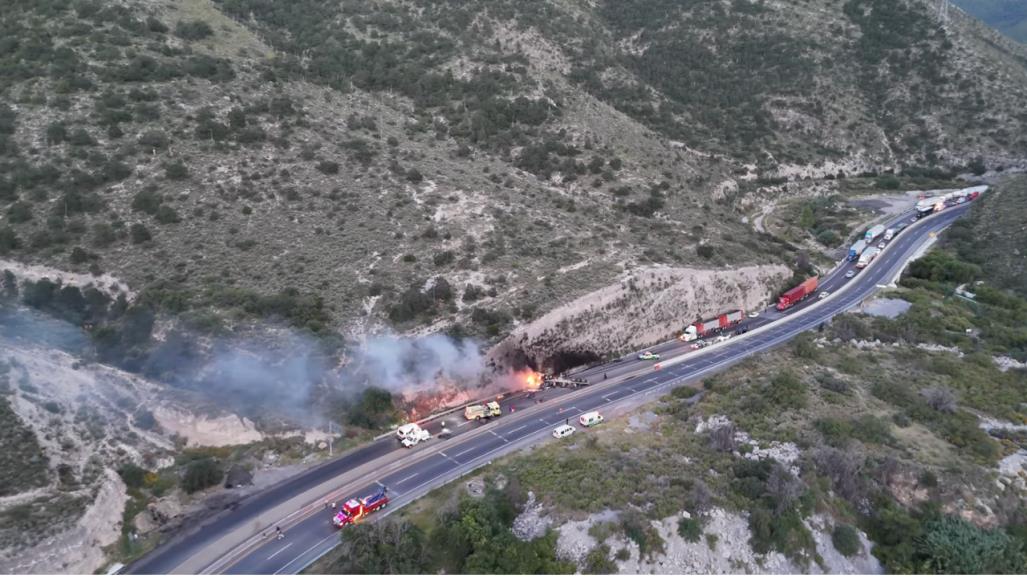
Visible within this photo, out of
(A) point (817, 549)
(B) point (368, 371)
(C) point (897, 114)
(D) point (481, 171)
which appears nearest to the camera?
(A) point (817, 549)

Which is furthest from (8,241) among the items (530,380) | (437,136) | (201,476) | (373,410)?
(437,136)

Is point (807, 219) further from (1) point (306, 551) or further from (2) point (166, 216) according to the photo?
(1) point (306, 551)

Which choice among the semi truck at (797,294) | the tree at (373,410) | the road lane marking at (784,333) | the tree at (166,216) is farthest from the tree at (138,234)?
the semi truck at (797,294)

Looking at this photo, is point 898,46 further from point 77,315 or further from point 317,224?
point 77,315

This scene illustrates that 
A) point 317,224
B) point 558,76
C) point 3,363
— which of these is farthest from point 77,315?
point 558,76

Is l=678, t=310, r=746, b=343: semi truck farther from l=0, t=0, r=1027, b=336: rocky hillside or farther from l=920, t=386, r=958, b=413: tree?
l=920, t=386, r=958, b=413: tree
